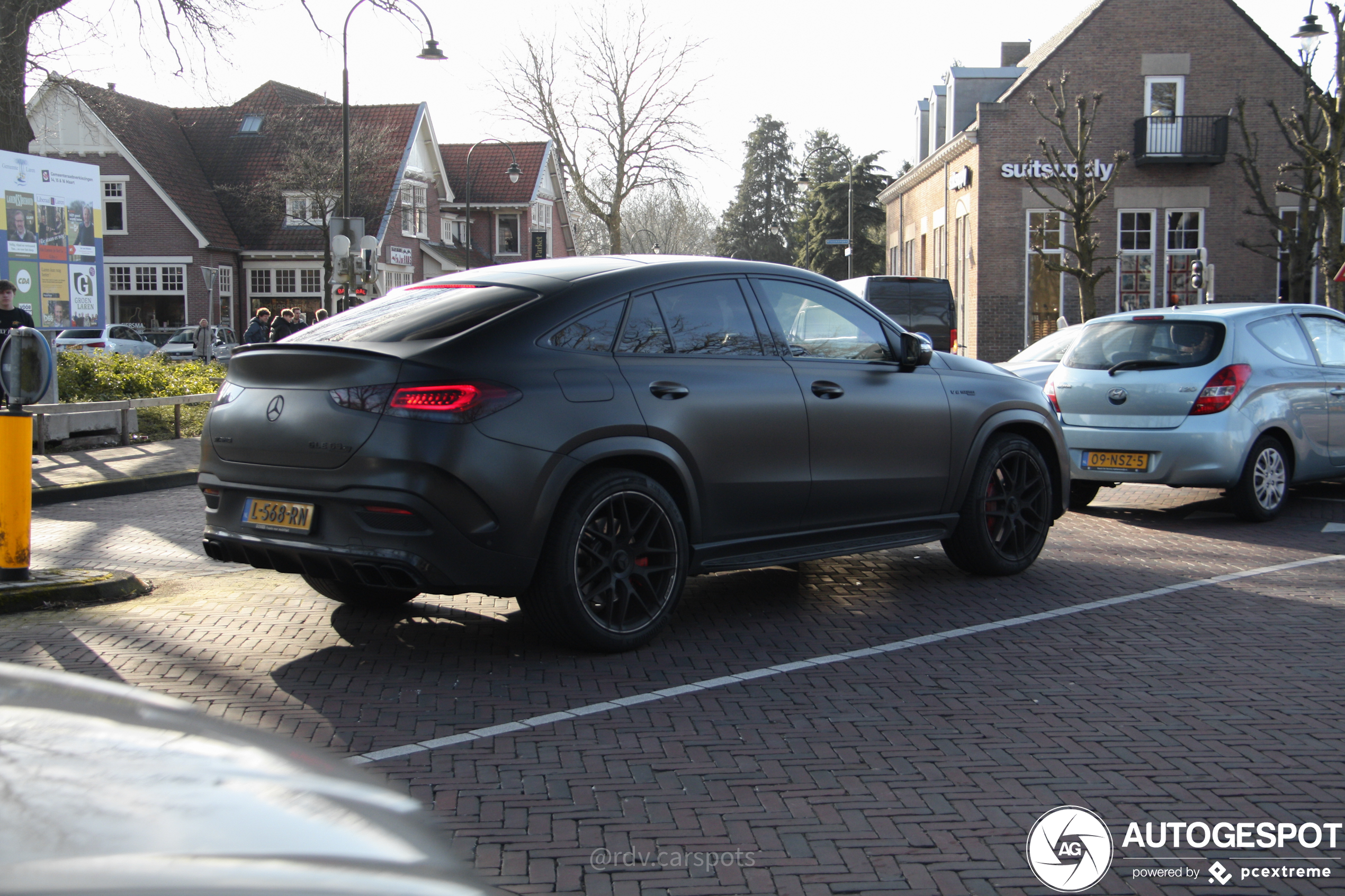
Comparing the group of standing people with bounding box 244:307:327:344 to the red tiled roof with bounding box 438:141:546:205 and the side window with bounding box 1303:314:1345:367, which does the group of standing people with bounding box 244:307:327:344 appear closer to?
the side window with bounding box 1303:314:1345:367

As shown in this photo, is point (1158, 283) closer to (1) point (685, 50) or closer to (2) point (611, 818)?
(1) point (685, 50)

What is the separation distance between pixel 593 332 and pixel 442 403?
845mm

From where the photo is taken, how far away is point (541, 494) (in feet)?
16.1

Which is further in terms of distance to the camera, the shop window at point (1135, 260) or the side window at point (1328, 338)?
the shop window at point (1135, 260)

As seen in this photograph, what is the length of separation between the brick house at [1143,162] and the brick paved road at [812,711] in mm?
28447

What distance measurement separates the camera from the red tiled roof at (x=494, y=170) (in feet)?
190

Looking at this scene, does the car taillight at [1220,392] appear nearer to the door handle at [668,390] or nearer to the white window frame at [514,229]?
the door handle at [668,390]

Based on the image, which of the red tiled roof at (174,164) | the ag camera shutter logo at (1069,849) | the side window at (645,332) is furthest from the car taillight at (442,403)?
the red tiled roof at (174,164)

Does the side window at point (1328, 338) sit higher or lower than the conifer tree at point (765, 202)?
lower

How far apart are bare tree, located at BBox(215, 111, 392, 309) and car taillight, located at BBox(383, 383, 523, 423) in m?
36.0

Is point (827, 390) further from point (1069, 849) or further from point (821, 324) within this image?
point (1069, 849)

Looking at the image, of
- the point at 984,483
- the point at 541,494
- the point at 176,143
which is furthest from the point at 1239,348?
the point at 176,143

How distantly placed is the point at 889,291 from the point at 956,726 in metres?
18.4

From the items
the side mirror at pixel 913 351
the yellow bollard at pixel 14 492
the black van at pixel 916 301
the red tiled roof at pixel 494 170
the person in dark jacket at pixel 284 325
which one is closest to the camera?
the yellow bollard at pixel 14 492
